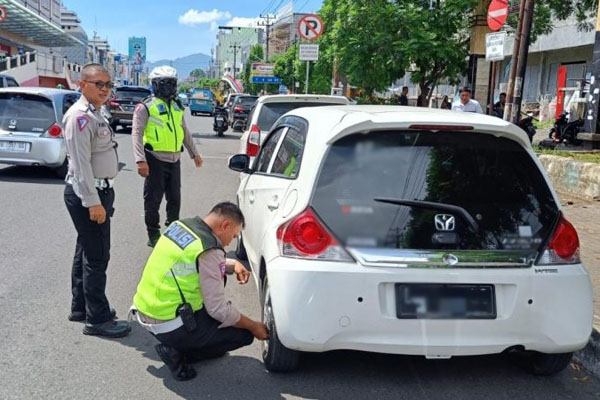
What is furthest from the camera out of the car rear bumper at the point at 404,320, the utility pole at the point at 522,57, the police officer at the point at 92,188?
A: the utility pole at the point at 522,57

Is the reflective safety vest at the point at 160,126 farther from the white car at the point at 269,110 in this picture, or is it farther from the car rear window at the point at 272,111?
the car rear window at the point at 272,111

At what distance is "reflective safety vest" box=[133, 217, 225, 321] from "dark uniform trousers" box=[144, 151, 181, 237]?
2864 mm

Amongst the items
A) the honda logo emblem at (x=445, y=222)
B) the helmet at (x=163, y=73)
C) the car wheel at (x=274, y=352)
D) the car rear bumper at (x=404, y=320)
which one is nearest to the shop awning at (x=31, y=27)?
the helmet at (x=163, y=73)

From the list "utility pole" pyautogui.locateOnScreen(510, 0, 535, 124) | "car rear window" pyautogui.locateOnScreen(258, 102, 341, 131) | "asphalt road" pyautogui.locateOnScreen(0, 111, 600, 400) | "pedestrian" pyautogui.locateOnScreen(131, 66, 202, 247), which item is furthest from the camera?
"utility pole" pyautogui.locateOnScreen(510, 0, 535, 124)

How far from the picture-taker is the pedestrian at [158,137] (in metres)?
6.27

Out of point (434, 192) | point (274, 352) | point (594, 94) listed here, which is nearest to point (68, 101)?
point (274, 352)

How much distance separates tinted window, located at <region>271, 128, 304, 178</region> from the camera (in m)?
3.96

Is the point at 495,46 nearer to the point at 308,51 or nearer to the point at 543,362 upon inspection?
the point at 543,362

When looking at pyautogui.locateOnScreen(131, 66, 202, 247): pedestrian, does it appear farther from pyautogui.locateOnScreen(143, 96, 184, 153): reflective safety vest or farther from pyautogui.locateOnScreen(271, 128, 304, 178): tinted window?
pyautogui.locateOnScreen(271, 128, 304, 178): tinted window

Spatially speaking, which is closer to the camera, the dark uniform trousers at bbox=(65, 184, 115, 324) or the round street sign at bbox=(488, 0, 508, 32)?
the dark uniform trousers at bbox=(65, 184, 115, 324)

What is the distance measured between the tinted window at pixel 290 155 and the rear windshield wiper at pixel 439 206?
2.26 feet

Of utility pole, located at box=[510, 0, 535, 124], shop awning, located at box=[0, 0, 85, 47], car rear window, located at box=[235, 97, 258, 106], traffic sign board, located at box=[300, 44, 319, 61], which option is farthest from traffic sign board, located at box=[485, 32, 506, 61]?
shop awning, located at box=[0, 0, 85, 47]

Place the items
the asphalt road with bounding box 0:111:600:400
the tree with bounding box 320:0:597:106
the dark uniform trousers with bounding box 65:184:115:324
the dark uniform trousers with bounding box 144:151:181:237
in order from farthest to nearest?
the tree with bounding box 320:0:597:106 < the dark uniform trousers with bounding box 144:151:181:237 < the dark uniform trousers with bounding box 65:184:115:324 < the asphalt road with bounding box 0:111:600:400

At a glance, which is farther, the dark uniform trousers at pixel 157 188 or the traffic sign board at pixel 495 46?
the traffic sign board at pixel 495 46
